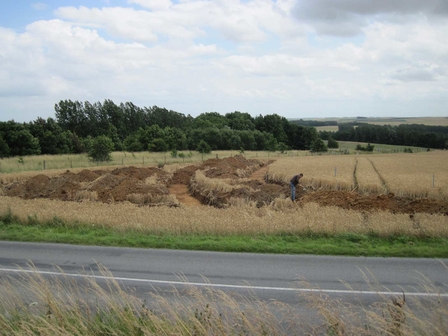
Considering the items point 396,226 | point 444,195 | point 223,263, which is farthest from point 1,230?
point 444,195

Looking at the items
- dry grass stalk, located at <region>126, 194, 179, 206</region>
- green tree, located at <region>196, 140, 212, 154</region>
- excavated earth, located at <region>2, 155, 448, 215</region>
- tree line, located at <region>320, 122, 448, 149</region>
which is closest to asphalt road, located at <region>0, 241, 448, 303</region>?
excavated earth, located at <region>2, 155, 448, 215</region>

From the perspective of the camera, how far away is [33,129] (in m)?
56.9

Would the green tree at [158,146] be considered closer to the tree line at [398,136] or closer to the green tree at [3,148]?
the green tree at [3,148]

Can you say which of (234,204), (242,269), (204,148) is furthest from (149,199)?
(204,148)

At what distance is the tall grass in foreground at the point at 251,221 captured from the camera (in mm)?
12492

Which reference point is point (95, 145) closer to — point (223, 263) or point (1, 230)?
point (1, 230)

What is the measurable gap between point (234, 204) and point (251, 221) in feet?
26.9

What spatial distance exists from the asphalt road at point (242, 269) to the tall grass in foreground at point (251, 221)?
81.4 inches

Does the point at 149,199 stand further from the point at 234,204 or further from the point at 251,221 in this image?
the point at 251,221

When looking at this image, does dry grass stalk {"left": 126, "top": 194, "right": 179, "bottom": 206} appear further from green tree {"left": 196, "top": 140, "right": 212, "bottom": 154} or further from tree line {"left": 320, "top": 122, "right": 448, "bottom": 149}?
tree line {"left": 320, "top": 122, "right": 448, "bottom": 149}

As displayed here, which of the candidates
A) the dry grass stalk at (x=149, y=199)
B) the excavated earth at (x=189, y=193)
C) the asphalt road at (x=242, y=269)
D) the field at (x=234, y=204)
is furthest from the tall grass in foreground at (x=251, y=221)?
the dry grass stalk at (x=149, y=199)

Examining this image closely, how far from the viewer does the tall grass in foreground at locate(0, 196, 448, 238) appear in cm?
1249

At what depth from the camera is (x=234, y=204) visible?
70.7 ft

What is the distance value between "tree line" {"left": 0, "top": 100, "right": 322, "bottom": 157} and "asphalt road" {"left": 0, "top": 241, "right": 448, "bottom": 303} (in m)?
37.0
